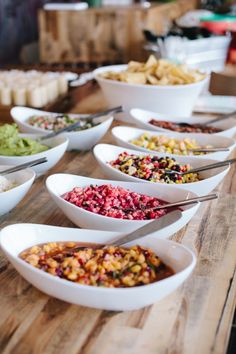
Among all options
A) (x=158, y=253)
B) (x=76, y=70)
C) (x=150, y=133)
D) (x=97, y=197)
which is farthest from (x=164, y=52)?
(x=158, y=253)

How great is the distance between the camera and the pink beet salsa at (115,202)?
131 centimetres

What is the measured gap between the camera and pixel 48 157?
1698mm

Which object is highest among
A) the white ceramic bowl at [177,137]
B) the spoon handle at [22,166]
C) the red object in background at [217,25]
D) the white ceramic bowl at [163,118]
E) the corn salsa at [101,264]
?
the corn salsa at [101,264]

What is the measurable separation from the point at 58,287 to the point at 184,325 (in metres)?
0.25

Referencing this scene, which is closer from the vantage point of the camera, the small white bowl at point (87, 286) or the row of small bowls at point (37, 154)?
the small white bowl at point (87, 286)

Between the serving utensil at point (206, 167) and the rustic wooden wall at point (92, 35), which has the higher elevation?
the serving utensil at point (206, 167)

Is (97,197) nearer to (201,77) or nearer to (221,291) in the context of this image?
(221,291)

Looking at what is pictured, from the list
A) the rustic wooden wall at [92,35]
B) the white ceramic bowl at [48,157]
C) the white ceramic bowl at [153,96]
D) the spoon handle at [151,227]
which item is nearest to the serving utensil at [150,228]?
the spoon handle at [151,227]

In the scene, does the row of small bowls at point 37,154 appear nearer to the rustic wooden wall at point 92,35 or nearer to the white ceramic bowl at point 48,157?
the white ceramic bowl at point 48,157

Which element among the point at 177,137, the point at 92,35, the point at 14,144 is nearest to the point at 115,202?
the point at 14,144

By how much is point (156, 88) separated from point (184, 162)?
2.22ft

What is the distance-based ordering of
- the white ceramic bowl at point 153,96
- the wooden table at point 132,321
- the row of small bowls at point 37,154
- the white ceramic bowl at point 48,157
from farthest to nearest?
the white ceramic bowl at point 153,96
the white ceramic bowl at point 48,157
the row of small bowls at point 37,154
the wooden table at point 132,321

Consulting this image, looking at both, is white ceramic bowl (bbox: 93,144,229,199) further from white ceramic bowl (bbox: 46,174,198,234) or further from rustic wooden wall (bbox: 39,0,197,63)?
rustic wooden wall (bbox: 39,0,197,63)

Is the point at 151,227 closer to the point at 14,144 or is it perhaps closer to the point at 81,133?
the point at 14,144
